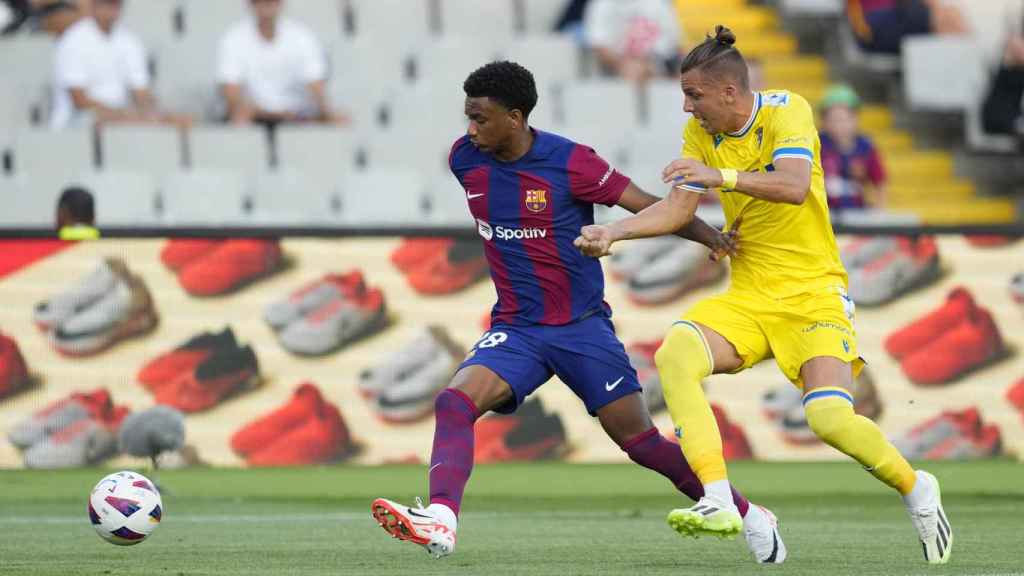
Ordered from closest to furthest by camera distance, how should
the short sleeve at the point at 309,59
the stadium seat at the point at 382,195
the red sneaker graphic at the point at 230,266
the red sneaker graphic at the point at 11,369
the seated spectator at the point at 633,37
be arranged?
the red sneaker graphic at the point at 11,369 → the red sneaker graphic at the point at 230,266 → the stadium seat at the point at 382,195 → the short sleeve at the point at 309,59 → the seated spectator at the point at 633,37

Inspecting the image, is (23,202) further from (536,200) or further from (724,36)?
(724,36)

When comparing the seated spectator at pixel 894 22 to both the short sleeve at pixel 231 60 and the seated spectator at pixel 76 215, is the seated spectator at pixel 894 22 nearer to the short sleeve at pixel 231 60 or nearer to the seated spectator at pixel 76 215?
the short sleeve at pixel 231 60

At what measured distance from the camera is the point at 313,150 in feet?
47.9

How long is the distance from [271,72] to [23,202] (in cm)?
236

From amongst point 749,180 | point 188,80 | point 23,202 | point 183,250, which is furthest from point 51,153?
point 749,180

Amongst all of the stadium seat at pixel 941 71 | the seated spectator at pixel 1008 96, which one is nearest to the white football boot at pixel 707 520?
the seated spectator at pixel 1008 96

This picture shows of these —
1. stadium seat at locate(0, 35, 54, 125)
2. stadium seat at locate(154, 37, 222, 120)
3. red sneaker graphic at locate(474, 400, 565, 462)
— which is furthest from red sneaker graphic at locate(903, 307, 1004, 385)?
stadium seat at locate(0, 35, 54, 125)

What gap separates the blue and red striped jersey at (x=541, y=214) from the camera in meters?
7.41

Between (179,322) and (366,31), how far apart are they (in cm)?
507

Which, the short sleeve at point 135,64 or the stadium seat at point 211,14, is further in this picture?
the stadium seat at point 211,14

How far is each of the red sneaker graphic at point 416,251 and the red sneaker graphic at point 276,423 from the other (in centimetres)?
107

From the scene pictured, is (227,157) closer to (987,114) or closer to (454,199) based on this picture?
(454,199)

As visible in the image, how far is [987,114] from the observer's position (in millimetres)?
16250

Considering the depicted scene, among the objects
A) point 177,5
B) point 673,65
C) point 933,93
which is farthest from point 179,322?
point 933,93
